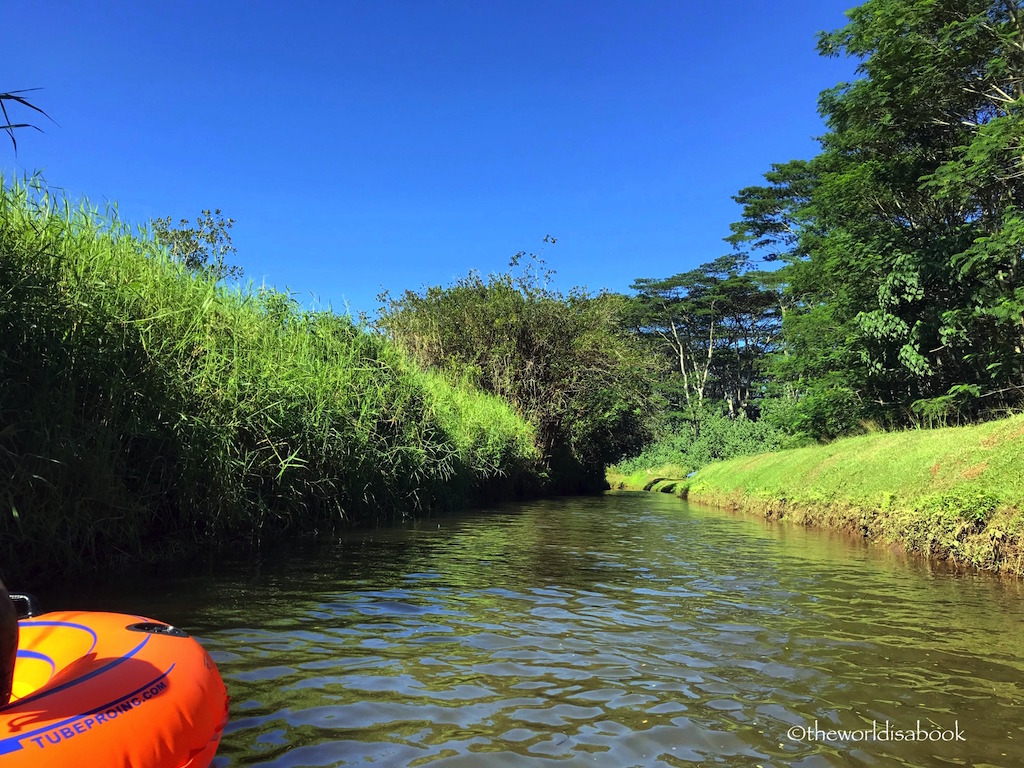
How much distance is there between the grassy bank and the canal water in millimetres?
595

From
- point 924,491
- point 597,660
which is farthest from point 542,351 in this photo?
point 597,660

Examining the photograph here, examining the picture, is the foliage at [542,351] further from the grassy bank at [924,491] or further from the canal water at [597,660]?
the canal water at [597,660]

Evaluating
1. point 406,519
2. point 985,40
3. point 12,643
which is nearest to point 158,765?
point 12,643

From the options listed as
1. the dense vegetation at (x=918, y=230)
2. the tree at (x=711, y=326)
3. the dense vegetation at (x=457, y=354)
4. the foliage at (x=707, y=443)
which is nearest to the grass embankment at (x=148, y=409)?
the dense vegetation at (x=457, y=354)

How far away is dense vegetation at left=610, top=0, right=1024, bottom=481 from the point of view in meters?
12.3

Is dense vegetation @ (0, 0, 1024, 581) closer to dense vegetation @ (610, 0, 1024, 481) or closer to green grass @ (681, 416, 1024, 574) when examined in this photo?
dense vegetation @ (610, 0, 1024, 481)

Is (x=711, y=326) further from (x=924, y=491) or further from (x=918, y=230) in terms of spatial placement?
(x=924, y=491)

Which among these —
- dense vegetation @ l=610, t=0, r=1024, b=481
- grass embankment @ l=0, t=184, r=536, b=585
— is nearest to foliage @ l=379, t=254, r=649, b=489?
dense vegetation @ l=610, t=0, r=1024, b=481

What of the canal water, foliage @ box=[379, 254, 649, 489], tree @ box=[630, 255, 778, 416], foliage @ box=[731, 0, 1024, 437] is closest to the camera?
the canal water

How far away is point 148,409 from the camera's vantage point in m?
5.95

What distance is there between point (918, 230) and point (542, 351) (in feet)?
43.2

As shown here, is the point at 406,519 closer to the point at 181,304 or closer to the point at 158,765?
the point at 181,304

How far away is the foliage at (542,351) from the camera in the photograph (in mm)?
24234

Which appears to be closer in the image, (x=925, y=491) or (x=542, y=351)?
(x=925, y=491)
